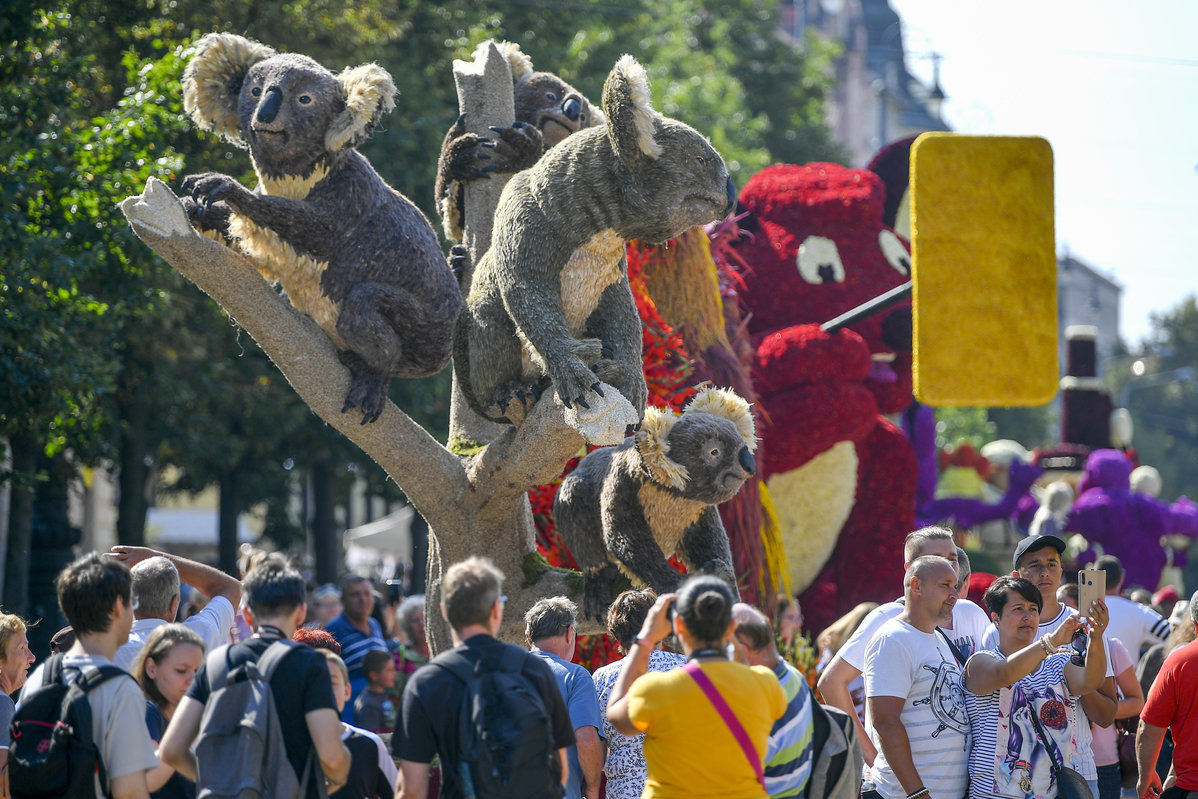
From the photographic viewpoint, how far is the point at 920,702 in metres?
5.05

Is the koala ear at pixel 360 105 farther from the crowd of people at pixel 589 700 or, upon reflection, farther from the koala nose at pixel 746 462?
the koala nose at pixel 746 462

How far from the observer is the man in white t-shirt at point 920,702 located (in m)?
4.99

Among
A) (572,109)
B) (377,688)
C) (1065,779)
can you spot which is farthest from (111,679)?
(572,109)

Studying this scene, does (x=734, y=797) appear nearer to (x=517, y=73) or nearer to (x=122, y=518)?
(x=517, y=73)

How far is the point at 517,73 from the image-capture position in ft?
25.1

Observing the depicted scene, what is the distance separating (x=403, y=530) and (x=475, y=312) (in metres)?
22.6

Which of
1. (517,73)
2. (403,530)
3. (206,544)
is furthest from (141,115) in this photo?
(206,544)

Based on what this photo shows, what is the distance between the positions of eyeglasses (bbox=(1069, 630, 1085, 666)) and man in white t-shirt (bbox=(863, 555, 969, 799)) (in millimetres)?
417

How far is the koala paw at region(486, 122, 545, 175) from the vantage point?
6707mm

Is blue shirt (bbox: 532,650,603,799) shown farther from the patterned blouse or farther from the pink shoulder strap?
the pink shoulder strap

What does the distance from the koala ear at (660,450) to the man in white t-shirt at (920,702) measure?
39.2 inches

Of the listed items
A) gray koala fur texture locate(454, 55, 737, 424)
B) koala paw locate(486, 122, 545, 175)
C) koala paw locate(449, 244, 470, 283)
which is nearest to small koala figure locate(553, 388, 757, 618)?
gray koala fur texture locate(454, 55, 737, 424)

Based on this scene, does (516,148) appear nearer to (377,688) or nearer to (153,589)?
(153,589)

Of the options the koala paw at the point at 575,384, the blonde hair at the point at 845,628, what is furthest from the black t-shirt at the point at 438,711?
the blonde hair at the point at 845,628
